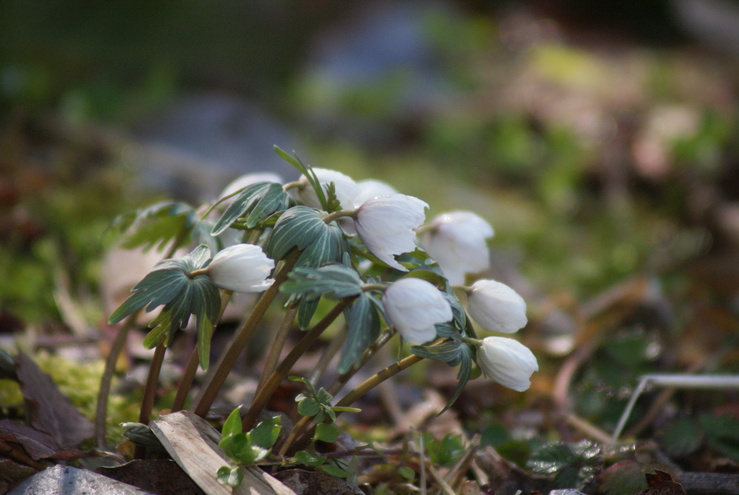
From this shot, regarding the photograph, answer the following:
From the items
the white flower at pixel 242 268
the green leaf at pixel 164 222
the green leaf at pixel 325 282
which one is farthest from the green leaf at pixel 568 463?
the green leaf at pixel 164 222

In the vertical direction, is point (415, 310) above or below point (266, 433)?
above

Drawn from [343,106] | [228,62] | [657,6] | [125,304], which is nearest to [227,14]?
[228,62]

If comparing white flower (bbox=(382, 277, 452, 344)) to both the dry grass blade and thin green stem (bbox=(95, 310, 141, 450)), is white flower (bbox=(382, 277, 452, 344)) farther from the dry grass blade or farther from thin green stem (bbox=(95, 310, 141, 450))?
thin green stem (bbox=(95, 310, 141, 450))

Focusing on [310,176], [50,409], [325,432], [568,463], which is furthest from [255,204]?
[568,463]

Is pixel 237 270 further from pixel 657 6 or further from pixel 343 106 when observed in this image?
pixel 657 6

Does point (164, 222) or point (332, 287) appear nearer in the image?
point (332, 287)

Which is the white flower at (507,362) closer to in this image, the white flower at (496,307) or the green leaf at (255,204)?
the white flower at (496,307)

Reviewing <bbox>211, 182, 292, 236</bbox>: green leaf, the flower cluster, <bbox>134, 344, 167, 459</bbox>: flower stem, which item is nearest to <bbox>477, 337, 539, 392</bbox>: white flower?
the flower cluster

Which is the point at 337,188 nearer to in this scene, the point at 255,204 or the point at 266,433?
the point at 255,204
